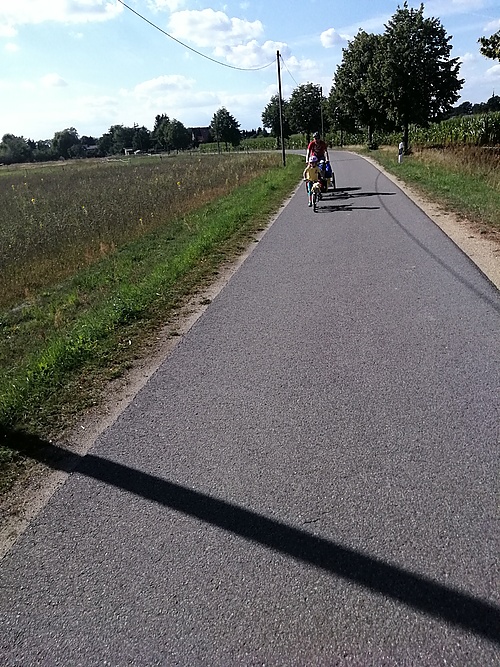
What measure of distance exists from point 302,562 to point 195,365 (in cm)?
273

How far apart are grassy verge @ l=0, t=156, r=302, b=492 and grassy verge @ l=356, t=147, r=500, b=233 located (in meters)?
4.94

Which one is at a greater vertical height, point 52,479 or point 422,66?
point 422,66

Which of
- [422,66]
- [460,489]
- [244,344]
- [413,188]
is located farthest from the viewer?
[422,66]

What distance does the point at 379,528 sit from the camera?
2.72 metres

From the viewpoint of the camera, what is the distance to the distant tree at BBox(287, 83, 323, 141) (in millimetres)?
79125

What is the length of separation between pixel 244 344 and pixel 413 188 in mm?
14856

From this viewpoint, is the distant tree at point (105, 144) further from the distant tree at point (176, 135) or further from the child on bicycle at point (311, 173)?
the child on bicycle at point (311, 173)

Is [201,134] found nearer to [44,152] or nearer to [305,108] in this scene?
[44,152]

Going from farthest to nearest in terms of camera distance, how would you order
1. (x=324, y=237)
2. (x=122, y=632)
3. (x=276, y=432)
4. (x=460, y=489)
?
(x=324, y=237), (x=276, y=432), (x=460, y=489), (x=122, y=632)

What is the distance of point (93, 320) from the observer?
22.2ft

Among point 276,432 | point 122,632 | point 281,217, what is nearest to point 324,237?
point 281,217

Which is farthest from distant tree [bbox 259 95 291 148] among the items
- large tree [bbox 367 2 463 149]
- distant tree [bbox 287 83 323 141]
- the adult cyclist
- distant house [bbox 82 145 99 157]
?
distant house [bbox 82 145 99 157]

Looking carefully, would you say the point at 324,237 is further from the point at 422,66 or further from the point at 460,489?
the point at 422,66

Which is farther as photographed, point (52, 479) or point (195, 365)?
→ point (195, 365)
